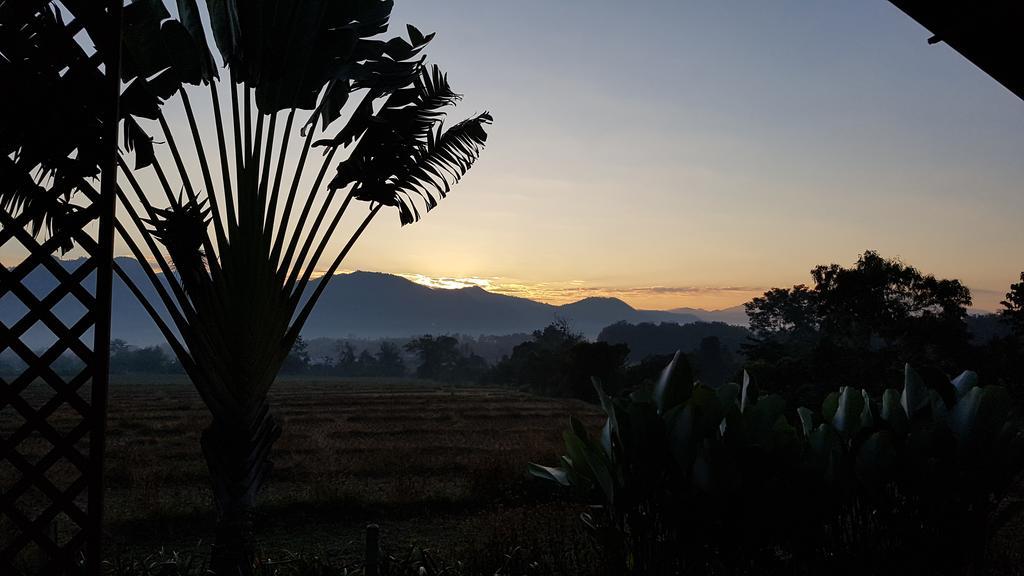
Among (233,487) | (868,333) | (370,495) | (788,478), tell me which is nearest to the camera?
(788,478)

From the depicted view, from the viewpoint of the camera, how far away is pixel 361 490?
15664 mm

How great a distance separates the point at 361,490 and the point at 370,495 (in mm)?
891

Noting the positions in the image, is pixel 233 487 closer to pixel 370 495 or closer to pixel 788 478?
pixel 788 478

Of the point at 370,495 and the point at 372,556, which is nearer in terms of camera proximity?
the point at 372,556

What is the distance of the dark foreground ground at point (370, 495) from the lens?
865 centimetres

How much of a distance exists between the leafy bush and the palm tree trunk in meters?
2.68

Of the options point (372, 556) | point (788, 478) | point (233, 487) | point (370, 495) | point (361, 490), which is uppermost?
point (788, 478)

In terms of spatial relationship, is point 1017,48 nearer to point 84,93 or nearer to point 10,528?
point 84,93

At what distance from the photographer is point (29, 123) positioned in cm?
370

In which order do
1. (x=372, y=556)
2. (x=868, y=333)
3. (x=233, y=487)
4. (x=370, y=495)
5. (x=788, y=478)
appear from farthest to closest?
1. (x=868, y=333)
2. (x=370, y=495)
3. (x=372, y=556)
4. (x=233, y=487)
5. (x=788, y=478)

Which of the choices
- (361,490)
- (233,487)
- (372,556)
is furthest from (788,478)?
(361,490)

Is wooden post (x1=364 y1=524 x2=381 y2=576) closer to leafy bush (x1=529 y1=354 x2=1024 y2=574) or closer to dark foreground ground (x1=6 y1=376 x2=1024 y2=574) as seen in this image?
dark foreground ground (x1=6 y1=376 x2=1024 y2=574)

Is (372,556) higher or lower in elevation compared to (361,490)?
higher

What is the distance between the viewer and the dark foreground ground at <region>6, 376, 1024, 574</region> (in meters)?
8.65
